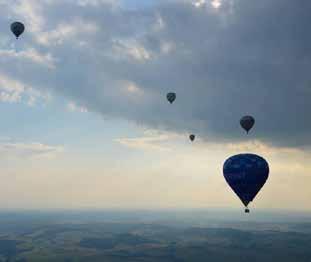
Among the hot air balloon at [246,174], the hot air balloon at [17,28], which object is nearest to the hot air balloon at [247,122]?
the hot air balloon at [246,174]

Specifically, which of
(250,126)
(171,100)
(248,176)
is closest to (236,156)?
(248,176)

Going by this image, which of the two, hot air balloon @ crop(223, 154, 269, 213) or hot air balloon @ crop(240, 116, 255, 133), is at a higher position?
hot air balloon @ crop(240, 116, 255, 133)

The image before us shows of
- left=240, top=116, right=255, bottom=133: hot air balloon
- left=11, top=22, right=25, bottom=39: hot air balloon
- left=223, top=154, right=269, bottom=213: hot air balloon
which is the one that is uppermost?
left=11, top=22, right=25, bottom=39: hot air balloon

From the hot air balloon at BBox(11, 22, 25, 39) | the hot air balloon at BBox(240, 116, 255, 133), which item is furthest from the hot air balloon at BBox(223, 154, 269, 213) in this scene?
the hot air balloon at BBox(11, 22, 25, 39)

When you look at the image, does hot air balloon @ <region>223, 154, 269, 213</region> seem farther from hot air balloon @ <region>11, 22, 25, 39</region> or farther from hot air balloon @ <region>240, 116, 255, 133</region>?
hot air balloon @ <region>11, 22, 25, 39</region>

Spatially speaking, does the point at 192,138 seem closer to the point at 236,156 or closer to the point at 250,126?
the point at 250,126

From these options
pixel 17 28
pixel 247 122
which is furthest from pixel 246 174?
pixel 17 28

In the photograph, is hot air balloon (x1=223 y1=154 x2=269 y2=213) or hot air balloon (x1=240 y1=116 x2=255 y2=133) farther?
hot air balloon (x1=240 y1=116 x2=255 y2=133)
